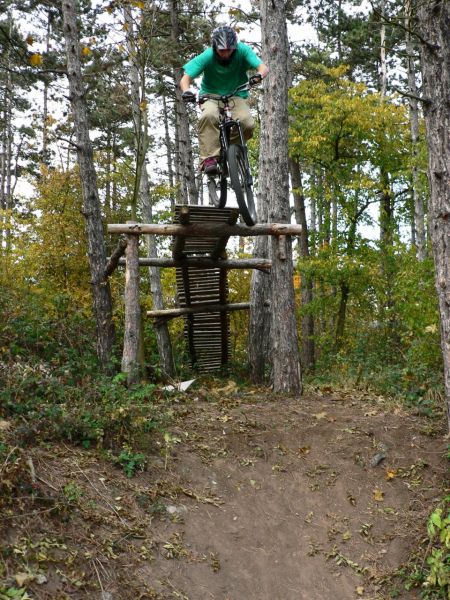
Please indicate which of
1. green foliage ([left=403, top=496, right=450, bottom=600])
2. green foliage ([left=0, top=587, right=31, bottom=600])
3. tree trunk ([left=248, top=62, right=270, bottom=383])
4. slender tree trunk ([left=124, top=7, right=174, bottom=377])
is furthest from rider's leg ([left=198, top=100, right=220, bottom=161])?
green foliage ([left=0, top=587, right=31, bottom=600])

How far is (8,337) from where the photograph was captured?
754cm

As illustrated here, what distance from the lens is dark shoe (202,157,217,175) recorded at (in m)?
7.52

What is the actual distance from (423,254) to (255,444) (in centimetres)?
1016

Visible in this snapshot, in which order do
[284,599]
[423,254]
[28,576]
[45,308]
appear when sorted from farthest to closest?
[423,254]
[45,308]
[284,599]
[28,576]

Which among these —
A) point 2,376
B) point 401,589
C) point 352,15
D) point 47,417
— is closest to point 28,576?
point 47,417

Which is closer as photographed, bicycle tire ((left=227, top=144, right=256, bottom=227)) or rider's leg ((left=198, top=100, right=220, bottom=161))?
bicycle tire ((left=227, top=144, right=256, bottom=227))

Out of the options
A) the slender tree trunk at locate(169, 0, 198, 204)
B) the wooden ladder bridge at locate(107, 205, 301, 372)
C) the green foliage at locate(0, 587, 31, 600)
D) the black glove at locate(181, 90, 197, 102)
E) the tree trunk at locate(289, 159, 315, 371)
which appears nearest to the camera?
the green foliage at locate(0, 587, 31, 600)

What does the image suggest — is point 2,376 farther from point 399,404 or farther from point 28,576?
point 399,404

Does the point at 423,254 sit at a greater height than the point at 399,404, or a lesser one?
greater

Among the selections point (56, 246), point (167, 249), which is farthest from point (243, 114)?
point (167, 249)

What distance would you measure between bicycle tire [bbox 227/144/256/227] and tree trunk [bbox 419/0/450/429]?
237 cm

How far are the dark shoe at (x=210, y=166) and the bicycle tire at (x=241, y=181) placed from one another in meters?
0.37

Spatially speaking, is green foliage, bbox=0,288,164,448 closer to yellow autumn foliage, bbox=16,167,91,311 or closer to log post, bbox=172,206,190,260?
log post, bbox=172,206,190,260

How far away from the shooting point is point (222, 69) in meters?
7.33
